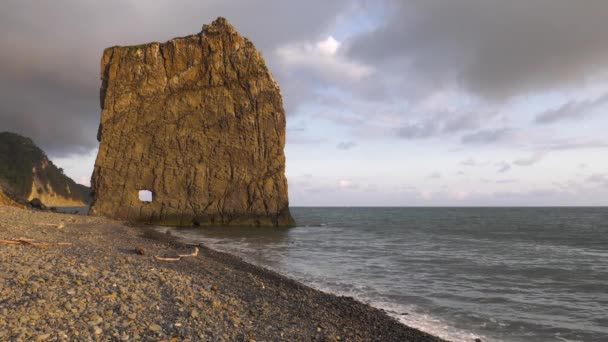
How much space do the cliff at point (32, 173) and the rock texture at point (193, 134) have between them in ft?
246

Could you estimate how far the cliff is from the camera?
107500 mm

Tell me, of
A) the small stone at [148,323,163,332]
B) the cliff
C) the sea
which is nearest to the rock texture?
the sea

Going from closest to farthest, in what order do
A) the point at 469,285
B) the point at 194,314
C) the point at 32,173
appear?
the point at 194,314 < the point at 469,285 < the point at 32,173

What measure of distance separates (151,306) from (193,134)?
4257cm

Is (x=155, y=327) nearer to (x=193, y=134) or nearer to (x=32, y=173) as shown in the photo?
(x=193, y=134)

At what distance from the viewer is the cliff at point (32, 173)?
10750 centimetres

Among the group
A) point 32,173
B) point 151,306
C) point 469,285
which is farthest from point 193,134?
point 32,173

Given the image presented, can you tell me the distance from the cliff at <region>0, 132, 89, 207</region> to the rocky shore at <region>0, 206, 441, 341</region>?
112917 mm

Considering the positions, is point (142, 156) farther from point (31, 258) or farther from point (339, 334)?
point (339, 334)

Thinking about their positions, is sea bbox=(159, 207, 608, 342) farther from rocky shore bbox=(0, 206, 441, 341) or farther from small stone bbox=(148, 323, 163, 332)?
small stone bbox=(148, 323, 163, 332)

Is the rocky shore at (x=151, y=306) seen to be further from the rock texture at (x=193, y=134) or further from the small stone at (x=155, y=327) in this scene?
the rock texture at (x=193, y=134)

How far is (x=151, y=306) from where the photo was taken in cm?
770

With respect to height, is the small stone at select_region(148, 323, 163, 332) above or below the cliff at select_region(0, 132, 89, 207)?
below

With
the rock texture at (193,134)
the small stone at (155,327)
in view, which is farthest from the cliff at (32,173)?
the small stone at (155,327)
